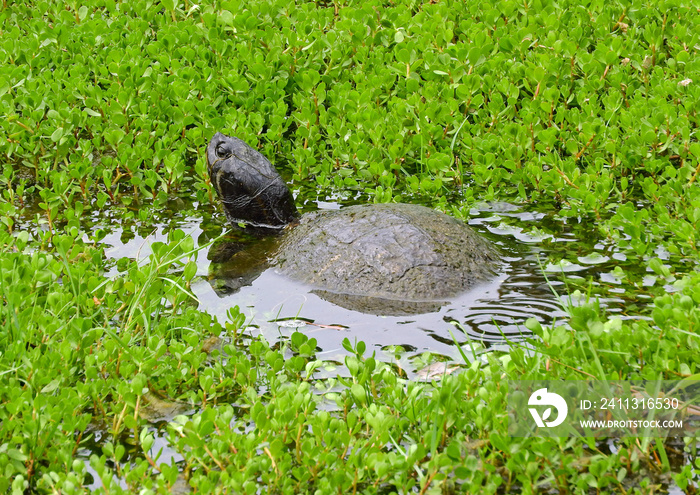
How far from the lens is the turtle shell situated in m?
4.42

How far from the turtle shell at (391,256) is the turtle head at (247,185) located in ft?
1.72

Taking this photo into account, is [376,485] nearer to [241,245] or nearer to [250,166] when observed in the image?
[241,245]

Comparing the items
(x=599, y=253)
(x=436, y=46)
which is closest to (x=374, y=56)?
(x=436, y=46)

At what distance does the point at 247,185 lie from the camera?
17.8 ft

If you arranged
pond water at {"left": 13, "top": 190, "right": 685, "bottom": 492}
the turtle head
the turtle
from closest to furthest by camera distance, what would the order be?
pond water at {"left": 13, "top": 190, "right": 685, "bottom": 492}
the turtle
the turtle head

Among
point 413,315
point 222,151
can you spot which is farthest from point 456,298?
point 222,151

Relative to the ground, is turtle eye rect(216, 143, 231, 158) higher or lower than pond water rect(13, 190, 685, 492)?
higher

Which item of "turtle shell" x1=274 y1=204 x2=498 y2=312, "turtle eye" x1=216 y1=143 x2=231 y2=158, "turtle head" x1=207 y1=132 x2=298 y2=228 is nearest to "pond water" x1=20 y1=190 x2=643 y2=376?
"turtle shell" x1=274 y1=204 x2=498 y2=312

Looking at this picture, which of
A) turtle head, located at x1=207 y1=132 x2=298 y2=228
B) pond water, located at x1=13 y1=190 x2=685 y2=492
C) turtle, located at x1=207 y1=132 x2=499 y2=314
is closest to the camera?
pond water, located at x1=13 y1=190 x2=685 y2=492

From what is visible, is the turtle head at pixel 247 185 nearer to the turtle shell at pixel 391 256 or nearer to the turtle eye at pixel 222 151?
the turtle eye at pixel 222 151

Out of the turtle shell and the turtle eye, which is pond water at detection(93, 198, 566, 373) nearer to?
the turtle shell

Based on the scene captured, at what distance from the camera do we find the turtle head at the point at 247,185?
5.43m

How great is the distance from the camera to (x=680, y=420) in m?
2.96

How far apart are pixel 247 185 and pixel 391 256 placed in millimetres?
1484
